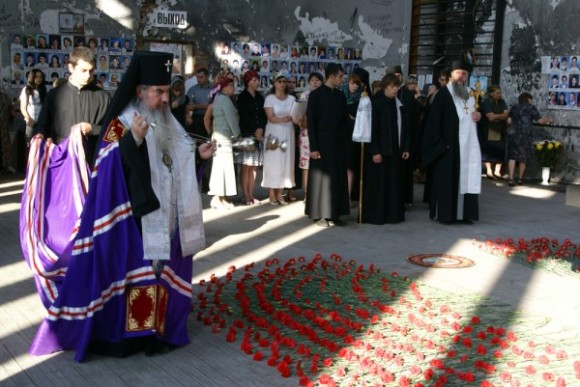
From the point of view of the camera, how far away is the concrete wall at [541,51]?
46.0 feet

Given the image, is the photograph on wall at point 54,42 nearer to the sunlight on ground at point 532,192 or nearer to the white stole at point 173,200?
the sunlight on ground at point 532,192

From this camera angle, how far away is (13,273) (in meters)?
7.12

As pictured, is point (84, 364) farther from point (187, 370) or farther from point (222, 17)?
point (222, 17)

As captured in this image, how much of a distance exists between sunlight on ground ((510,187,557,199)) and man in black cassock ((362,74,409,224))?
3.59m

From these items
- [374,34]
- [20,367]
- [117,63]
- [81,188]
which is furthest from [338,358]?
[374,34]

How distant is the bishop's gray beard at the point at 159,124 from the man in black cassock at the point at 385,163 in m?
5.32

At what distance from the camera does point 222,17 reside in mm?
15367

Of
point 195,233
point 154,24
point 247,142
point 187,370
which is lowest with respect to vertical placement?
point 187,370

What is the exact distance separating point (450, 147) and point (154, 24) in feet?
23.3

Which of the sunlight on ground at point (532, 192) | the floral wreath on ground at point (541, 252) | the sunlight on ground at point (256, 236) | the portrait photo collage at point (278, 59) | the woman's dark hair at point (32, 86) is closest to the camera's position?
the sunlight on ground at point (256, 236)

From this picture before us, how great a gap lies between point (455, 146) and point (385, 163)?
944 mm

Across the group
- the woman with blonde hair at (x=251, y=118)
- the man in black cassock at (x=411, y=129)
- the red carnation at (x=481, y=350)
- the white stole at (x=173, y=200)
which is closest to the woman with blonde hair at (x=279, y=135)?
the woman with blonde hair at (x=251, y=118)

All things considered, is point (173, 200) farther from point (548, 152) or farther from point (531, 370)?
point (548, 152)

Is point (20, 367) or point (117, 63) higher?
point (117, 63)
